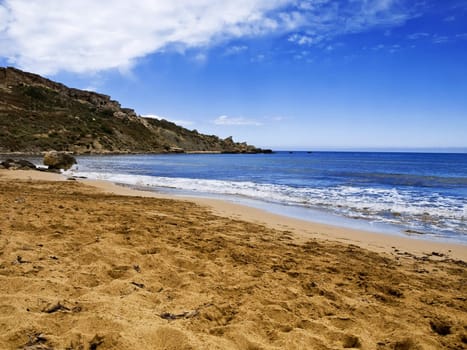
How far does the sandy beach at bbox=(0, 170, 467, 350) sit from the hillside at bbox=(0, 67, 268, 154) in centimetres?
6575

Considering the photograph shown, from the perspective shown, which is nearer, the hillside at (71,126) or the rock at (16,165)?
the rock at (16,165)

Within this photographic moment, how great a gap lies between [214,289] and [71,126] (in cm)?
8556

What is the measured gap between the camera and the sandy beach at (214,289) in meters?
3.02

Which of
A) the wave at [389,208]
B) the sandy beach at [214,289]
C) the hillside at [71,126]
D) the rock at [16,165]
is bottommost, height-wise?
the wave at [389,208]

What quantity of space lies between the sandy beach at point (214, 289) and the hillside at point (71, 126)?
216 feet

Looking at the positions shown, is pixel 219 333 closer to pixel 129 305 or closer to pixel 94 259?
pixel 129 305

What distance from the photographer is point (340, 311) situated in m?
3.79

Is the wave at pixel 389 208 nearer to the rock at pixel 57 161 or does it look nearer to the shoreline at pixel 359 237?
the shoreline at pixel 359 237

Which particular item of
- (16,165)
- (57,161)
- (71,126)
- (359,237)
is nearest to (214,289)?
(359,237)

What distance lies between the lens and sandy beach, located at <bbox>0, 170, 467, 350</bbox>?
3.02 metres

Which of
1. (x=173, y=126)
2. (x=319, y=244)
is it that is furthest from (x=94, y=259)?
(x=173, y=126)

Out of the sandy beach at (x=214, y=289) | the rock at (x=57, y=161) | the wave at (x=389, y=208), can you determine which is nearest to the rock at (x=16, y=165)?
the rock at (x=57, y=161)

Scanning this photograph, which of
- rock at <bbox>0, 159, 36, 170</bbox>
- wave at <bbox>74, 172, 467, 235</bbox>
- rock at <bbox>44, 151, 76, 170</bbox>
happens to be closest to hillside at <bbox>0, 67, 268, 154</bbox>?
rock at <bbox>44, 151, 76, 170</bbox>

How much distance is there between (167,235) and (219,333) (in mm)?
3791
